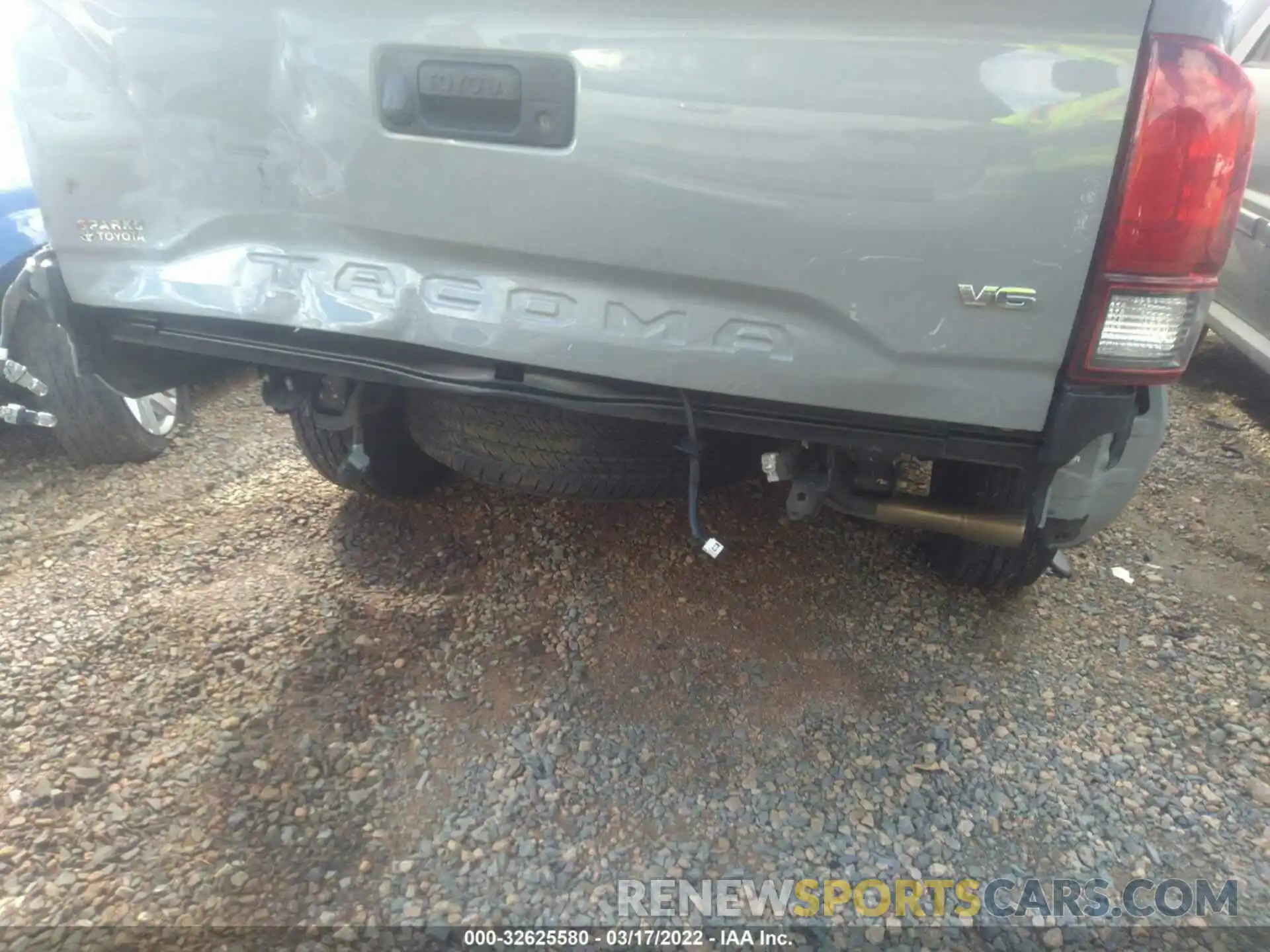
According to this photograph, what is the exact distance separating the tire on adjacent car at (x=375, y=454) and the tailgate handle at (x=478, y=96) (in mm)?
1023

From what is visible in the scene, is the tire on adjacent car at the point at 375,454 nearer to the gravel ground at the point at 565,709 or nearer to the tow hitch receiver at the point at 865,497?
the gravel ground at the point at 565,709

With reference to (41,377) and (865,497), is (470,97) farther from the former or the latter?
(41,377)

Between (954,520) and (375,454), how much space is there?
1710 mm

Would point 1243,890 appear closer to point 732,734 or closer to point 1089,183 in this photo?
point 732,734

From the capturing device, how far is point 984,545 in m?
2.40

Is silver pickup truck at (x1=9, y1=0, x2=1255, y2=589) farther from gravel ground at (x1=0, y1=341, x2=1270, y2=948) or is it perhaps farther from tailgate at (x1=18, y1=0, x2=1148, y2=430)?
gravel ground at (x1=0, y1=341, x2=1270, y2=948)

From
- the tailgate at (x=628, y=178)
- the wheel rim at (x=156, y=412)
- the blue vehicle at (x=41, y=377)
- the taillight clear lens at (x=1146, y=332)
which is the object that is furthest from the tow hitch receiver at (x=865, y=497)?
the wheel rim at (x=156, y=412)

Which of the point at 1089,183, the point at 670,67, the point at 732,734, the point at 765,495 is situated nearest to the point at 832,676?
the point at 732,734

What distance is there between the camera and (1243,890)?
1.78 metres

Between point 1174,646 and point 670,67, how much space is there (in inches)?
88.5

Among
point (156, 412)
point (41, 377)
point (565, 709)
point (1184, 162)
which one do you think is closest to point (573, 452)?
point (565, 709)

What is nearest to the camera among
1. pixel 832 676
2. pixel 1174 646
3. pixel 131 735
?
pixel 131 735

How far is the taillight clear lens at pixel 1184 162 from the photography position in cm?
131

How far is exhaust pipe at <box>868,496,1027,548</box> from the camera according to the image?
1.88m
